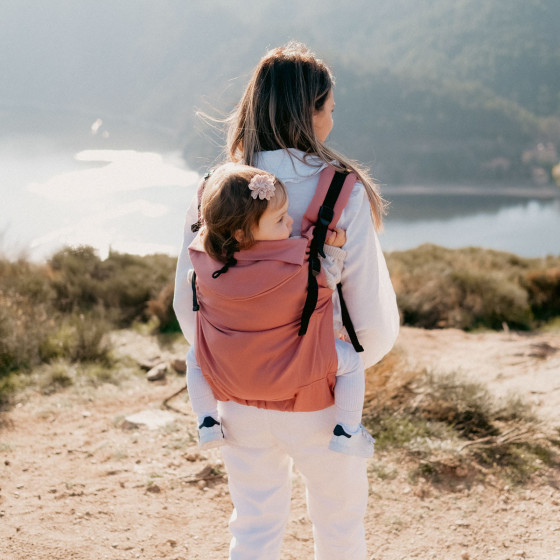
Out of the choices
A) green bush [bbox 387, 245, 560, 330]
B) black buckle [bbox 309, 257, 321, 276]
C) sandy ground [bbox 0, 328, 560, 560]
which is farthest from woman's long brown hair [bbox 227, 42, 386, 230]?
green bush [bbox 387, 245, 560, 330]

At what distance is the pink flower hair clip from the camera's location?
3.51ft

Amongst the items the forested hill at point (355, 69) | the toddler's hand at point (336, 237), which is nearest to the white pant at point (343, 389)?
the toddler's hand at point (336, 237)

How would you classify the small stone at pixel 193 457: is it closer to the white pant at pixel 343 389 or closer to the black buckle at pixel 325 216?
the white pant at pixel 343 389

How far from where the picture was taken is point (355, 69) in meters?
49.8

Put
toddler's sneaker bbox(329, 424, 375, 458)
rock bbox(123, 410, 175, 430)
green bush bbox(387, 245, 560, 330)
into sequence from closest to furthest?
toddler's sneaker bbox(329, 424, 375, 458) < rock bbox(123, 410, 175, 430) < green bush bbox(387, 245, 560, 330)

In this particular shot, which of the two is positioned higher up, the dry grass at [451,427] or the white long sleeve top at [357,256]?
the white long sleeve top at [357,256]

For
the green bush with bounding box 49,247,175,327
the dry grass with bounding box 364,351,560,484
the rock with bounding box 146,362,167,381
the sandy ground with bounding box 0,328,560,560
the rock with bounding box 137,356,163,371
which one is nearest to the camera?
the sandy ground with bounding box 0,328,560,560

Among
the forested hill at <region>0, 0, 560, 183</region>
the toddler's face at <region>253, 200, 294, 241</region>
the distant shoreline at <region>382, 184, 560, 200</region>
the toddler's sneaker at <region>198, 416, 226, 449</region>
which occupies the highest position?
the forested hill at <region>0, 0, 560, 183</region>

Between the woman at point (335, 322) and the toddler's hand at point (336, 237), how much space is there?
3cm

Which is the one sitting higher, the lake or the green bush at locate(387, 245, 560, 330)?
the lake

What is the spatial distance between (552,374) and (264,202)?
12.2 ft

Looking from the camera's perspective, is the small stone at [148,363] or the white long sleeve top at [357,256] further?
the small stone at [148,363]

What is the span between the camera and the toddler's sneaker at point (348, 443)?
1.18 metres

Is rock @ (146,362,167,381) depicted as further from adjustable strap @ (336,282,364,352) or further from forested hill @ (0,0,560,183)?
adjustable strap @ (336,282,364,352)
